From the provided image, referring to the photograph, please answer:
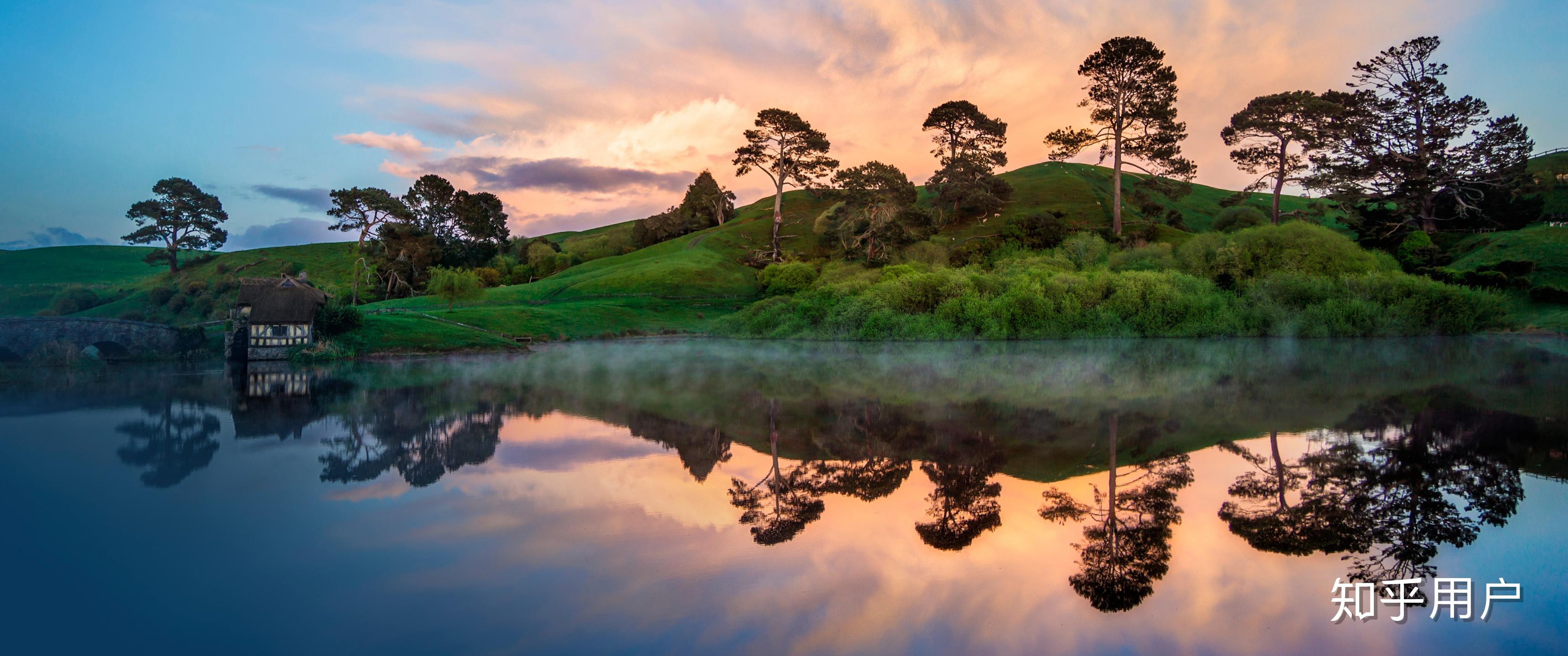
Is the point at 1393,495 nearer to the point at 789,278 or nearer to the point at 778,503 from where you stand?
the point at 778,503

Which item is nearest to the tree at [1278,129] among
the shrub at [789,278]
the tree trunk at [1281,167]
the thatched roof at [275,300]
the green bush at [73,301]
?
the tree trunk at [1281,167]

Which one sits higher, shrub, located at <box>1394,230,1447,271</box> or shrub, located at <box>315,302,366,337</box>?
shrub, located at <box>1394,230,1447,271</box>

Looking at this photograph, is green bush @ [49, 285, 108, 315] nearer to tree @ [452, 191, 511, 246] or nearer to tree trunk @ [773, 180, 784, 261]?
tree @ [452, 191, 511, 246]

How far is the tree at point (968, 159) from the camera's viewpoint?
62469 millimetres

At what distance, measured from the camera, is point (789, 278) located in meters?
50.2

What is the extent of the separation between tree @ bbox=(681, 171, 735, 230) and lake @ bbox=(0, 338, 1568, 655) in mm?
63794

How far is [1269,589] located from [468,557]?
23.4 ft

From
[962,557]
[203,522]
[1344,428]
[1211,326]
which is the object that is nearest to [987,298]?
[1211,326]

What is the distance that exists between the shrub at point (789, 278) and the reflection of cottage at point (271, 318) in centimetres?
2781

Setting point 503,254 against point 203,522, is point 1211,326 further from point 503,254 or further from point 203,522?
point 503,254

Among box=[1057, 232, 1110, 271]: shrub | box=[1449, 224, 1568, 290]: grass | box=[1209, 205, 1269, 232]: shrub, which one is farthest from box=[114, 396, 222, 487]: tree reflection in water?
box=[1209, 205, 1269, 232]: shrub

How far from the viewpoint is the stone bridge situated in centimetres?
2534

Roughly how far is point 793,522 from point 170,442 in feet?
39.1

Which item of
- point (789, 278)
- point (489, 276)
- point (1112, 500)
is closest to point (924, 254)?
point (789, 278)
